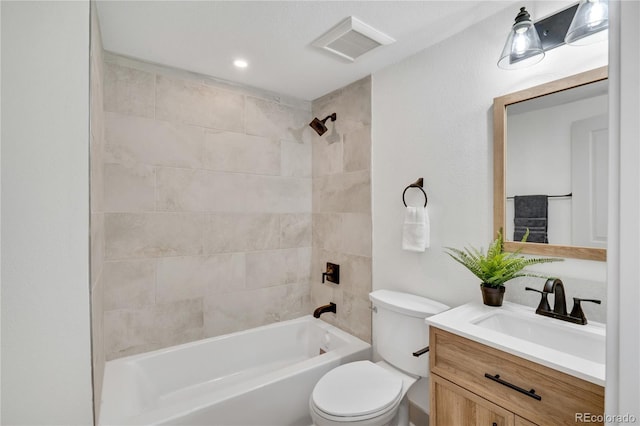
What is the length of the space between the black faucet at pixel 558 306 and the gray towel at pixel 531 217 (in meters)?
0.21

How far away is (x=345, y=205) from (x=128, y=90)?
169cm

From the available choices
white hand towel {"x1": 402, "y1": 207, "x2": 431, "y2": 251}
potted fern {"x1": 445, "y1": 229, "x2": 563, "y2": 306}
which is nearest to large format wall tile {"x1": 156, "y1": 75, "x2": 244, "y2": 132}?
white hand towel {"x1": 402, "y1": 207, "x2": 431, "y2": 251}

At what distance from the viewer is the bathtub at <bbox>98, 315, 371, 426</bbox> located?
162 centimetres

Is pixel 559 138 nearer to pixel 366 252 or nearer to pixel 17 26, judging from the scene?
pixel 366 252

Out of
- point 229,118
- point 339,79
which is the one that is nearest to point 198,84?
point 229,118

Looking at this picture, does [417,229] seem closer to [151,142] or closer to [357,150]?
[357,150]

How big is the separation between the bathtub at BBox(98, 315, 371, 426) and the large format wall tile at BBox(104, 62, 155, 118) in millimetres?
1610

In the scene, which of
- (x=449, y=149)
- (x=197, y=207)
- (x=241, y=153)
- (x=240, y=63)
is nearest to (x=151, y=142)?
(x=197, y=207)

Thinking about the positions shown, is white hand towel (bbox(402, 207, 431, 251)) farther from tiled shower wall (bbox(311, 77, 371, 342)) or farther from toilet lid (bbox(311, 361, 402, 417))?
toilet lid (bbox(311, 361, 402, 417))

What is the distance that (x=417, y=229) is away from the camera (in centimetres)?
192

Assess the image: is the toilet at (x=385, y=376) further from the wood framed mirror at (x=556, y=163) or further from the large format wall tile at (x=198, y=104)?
the large format wall tile at (x=198, y=104)

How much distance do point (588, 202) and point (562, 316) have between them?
1.61ft

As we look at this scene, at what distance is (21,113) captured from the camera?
3.25 feet

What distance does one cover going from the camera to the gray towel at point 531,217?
148 centimetres
